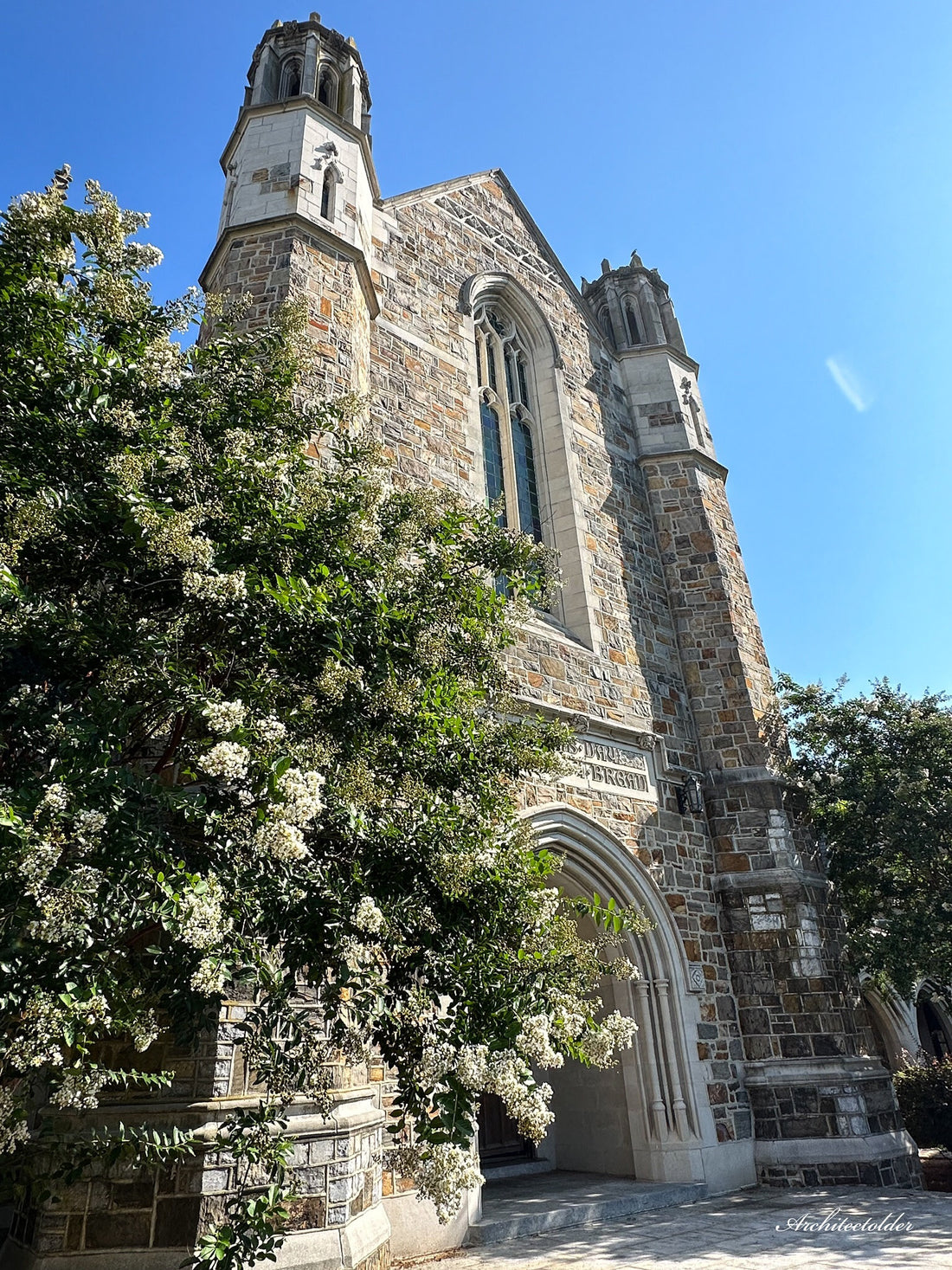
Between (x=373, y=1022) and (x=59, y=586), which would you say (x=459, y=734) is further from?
(x=59, y=586)

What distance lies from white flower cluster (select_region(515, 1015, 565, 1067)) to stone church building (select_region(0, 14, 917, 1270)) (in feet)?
10.4

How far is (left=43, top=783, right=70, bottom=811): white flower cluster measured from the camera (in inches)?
110

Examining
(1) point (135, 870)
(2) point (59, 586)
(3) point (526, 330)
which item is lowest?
(1) point (135, 870)

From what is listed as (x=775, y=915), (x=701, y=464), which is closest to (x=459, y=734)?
(x=775, y=915)

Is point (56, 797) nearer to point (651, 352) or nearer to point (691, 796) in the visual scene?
point (691, 796)

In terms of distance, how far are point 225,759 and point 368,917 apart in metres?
0.91

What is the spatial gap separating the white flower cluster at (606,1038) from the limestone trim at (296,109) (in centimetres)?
1097

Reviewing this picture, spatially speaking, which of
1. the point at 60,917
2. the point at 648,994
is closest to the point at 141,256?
the point at 60,917

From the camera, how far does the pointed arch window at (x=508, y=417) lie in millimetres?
11656

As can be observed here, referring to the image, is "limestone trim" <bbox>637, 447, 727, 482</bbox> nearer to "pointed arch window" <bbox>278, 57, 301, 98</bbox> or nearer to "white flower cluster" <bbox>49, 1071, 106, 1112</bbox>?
"pointed arch window" <bbox>278, 57, 301, 98</bbox>

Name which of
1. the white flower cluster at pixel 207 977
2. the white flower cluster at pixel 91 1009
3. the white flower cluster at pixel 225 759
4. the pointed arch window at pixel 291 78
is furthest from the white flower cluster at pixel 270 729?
the pointed arch window at pixel 291 78

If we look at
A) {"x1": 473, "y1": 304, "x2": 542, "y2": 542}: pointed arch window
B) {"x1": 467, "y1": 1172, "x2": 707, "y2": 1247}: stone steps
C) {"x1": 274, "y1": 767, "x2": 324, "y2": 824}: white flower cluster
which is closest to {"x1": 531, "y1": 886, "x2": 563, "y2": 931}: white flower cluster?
{"x1": 274, "y1": 767, "x2": 324, "y2": 824}: white flower cluster

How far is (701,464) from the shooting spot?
44.3ft

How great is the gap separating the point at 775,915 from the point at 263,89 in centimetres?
1276
